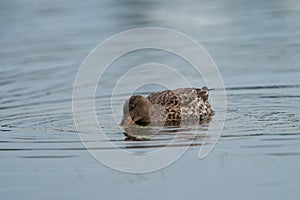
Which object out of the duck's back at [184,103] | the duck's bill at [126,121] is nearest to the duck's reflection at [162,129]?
the duck's bill at [126,121]

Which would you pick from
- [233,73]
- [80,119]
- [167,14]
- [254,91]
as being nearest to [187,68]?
[233,73]

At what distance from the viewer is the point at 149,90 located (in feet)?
51.6

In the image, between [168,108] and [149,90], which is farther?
[149,90]

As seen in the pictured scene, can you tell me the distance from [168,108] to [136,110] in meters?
0.55

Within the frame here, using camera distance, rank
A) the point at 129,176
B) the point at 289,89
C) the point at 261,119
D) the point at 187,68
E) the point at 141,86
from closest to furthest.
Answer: the point at 129,176, the point at 261,119, the point at 289,89, the point at 141,86, the point at 187,68

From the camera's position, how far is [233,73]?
634 inches

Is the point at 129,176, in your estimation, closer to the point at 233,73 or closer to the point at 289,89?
the point at 289,89

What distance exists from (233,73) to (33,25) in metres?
6.67

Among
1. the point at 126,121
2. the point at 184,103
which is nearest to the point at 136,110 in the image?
the point at 126,121

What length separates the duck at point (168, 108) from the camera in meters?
13.7

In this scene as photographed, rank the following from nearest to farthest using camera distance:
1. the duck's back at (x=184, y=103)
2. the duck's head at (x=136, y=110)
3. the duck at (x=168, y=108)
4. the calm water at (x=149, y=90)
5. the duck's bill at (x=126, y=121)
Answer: the calm water at (x=149, y=90) → the duck's bill at (x=126, y=121) → the duck's head at (x=136, y=110) → the duck at (x=168, y=108) → the duck's back at (x=184, y=103)

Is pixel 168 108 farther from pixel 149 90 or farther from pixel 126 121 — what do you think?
pixel 149 90

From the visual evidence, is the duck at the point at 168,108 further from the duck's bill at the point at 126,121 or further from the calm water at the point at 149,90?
the calm water at the point at 149,90

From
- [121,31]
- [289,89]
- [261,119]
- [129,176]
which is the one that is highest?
[121,31]
